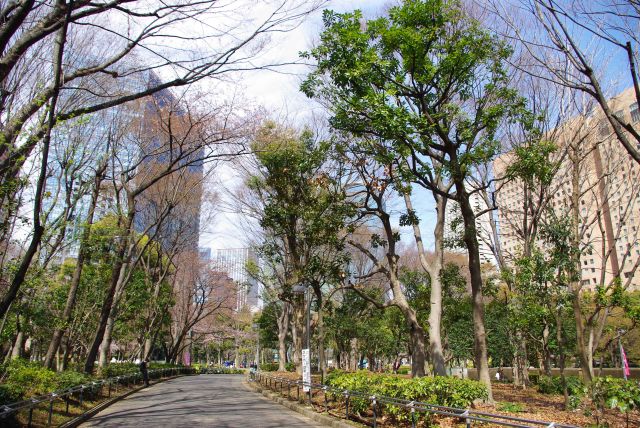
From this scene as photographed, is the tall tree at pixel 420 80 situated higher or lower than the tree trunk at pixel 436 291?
higher

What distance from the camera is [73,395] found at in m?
12.4

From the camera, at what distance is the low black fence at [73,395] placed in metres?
7.54

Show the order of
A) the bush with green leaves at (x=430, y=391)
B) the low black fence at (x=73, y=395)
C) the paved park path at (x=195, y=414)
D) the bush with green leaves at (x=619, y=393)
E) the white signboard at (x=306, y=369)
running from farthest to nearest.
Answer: the white signboard at (x=306, y=369), the paved park path at (x=195, y=414), the bush with green leaves at (x=430, y=391), the low black fence at (x=73, y=395), the bush with green leaves at (x=619, y=393)

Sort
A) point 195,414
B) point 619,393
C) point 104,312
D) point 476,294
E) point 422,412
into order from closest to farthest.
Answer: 1. point 619,393
2. point 422,412
3. point 476,294
4. point 195,414
5. point 104,312

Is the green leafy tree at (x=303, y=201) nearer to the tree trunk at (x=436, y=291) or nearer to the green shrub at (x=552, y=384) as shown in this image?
the tree trunk at (x=436, y=291)

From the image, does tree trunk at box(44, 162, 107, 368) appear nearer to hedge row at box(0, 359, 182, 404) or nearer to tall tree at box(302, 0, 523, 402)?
hedge row at box(0, 359, 182, 404)

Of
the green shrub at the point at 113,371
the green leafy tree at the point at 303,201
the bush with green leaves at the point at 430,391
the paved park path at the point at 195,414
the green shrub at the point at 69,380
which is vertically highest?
the green leafy tree at the point at 303,201

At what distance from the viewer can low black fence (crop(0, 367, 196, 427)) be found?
7.54 metres

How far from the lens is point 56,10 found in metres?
6.24

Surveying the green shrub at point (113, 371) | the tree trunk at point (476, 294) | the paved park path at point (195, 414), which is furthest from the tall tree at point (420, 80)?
the green shrub at point (113, 371)

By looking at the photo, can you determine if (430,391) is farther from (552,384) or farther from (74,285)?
(74,285)

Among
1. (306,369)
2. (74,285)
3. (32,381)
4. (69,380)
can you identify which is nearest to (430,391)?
(306,369)

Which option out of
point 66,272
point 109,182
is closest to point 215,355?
point 66,272

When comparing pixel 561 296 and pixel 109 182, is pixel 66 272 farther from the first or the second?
pixel 561 296
